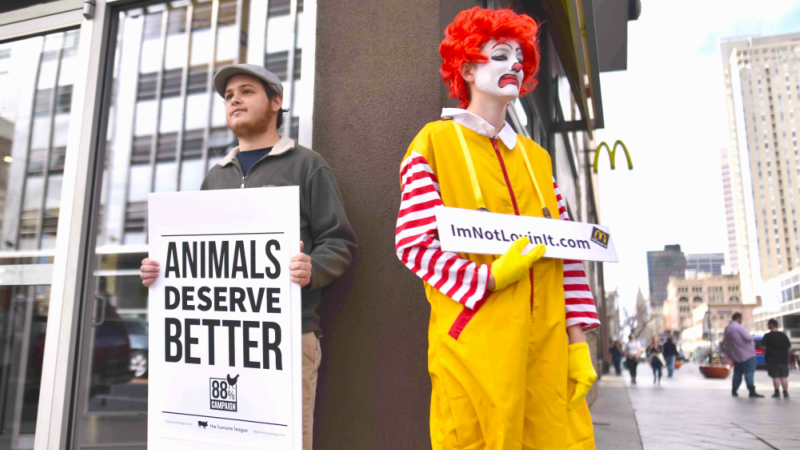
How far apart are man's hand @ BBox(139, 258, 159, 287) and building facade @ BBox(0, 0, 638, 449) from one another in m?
0.80

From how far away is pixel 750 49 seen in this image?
1061cm

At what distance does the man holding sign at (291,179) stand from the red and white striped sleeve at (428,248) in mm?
549

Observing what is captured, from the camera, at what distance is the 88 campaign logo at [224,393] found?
2092 millimetres

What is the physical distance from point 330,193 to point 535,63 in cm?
98

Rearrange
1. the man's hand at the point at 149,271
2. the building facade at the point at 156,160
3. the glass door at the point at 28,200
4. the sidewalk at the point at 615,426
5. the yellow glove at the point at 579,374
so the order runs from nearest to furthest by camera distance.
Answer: the yellow glove at the point at 579,374 → the man's hand at the point at 149,271 → the building facade at the point at 156,160 → the glass door at the point at 28,200 → the sidewalk at the point at 615,426

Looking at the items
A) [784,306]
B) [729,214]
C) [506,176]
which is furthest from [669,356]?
[506,176]

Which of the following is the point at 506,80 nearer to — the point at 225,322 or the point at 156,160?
the point at 225,322

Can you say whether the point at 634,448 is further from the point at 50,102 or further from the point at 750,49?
the point at 750,49

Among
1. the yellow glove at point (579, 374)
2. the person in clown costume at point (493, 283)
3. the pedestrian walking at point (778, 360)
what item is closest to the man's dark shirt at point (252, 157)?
the person in clown costume at point (493, 283)

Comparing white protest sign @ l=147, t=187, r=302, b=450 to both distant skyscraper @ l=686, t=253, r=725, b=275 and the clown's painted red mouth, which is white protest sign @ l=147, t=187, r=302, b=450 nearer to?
the clown's painted red mouth

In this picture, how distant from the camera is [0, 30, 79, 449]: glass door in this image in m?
3.65

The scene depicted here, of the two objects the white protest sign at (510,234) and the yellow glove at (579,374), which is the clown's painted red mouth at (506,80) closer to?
the white protest sign at (510,234)

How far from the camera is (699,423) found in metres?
6.27

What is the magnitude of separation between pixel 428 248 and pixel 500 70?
70cm
